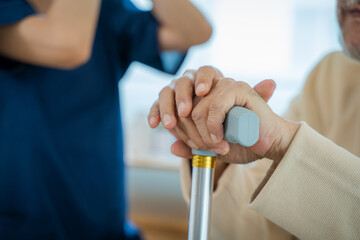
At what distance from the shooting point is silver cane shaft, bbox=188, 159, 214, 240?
0.32m

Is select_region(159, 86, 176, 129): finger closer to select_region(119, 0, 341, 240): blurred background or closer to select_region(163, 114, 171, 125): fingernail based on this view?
select_region(163, 114, 171, 125): fingernail

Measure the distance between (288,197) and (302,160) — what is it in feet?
0.14

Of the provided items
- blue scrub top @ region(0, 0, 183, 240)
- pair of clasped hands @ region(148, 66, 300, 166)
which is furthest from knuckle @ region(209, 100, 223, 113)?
blue scrub top @ region(0, 0, 183, 240)

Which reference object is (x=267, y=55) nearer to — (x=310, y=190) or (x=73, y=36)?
(x=73, y=36)

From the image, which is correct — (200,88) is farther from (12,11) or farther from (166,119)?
(12,11)

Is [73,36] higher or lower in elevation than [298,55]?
higher

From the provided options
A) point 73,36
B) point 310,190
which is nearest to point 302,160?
point 310,190

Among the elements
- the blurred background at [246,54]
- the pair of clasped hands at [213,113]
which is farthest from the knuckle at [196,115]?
the blurred background at [246,54]

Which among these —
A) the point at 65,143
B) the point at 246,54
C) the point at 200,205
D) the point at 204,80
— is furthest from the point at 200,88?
the point at 246,54

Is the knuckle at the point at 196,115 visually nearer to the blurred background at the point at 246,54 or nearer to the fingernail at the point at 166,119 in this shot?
the fingernail at the point at 166,119

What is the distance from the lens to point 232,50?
70.1 inches

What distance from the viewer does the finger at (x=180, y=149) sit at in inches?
16.1

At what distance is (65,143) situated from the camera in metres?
0.76

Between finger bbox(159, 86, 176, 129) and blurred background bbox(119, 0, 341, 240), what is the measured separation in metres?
1.30
